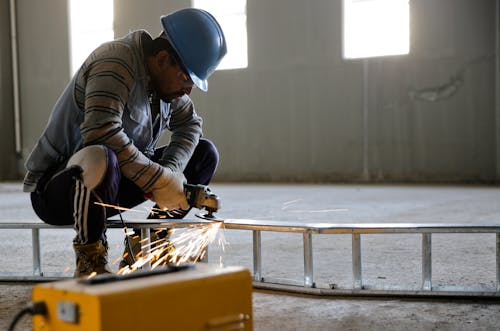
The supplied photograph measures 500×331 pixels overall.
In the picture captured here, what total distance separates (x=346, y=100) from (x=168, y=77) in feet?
22.9

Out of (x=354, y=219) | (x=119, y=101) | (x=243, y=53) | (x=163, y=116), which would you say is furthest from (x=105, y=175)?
(x=243, y=53)

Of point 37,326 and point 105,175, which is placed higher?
point 105,175

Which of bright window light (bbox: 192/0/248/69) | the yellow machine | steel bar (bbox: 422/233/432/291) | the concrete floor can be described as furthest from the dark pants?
bright window light (bbox: 192/0/248/69)

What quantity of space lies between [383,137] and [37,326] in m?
7.77

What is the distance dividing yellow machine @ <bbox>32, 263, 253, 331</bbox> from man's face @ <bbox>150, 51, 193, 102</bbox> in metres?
0.99

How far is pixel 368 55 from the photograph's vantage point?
8.45m

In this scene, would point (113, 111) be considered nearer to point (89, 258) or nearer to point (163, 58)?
point (163, 58)

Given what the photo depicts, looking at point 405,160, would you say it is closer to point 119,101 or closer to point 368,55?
point 368,55

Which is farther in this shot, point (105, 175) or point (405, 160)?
point (405, 160)

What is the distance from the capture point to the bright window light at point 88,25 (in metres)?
10.1

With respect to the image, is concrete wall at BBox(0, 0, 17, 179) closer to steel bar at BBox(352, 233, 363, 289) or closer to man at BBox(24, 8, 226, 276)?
man at BBox(24, 8, 226, 276)

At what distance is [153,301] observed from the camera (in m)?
0.99

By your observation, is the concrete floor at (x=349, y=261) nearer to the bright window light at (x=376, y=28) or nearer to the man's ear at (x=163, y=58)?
the man's ear at (x=163, y=58)

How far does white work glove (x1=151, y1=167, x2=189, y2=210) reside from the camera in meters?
1.95
